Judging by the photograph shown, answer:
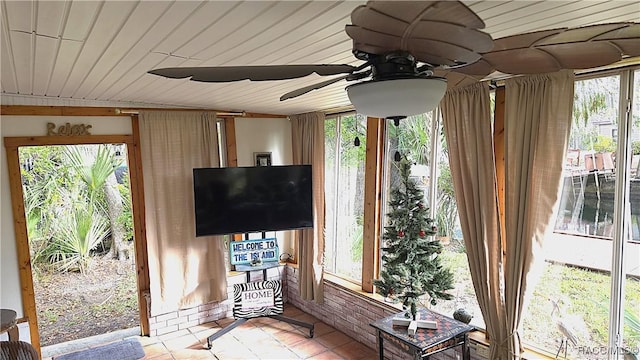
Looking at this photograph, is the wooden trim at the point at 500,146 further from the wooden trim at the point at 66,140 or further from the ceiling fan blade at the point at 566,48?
the wooden trim at the point at 66,140

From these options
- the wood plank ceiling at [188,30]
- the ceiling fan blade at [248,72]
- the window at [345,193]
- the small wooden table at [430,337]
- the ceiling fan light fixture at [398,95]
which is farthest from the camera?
the window at [345,193]

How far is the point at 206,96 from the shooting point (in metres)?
3.67

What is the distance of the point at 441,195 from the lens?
345 cm

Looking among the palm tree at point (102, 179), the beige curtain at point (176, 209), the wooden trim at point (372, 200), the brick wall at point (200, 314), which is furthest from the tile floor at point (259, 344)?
the palm tree at point (102, 179)

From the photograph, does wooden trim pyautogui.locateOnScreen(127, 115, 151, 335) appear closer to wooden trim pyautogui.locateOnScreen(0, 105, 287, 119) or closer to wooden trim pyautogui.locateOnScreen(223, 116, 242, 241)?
wooden trim pyautogui.locateOnScreen(0, 105, 287, 119)

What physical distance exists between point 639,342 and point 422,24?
2452 mm

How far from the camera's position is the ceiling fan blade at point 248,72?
1241 millimetres

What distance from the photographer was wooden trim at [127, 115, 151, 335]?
4207 mm

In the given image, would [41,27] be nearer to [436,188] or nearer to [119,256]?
[436,188]

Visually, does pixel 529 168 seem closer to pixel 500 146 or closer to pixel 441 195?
pixel 500 146

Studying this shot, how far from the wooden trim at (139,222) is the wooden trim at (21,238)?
3.00ft

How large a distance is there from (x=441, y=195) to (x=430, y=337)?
1150mm

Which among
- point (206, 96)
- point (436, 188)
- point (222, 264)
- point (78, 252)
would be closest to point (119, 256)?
point (78, 252)

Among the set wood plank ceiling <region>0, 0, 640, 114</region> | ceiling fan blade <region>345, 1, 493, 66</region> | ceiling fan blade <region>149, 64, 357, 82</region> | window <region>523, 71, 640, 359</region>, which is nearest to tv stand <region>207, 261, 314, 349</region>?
window <region>523, 71, 640, 359</region>
